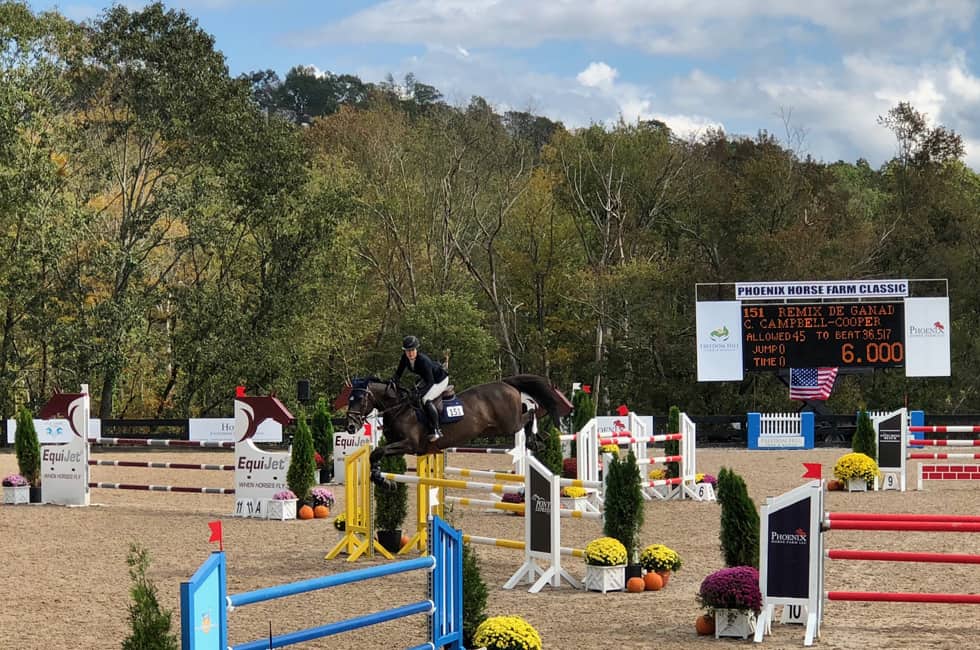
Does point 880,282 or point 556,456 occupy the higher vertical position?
point 880,282

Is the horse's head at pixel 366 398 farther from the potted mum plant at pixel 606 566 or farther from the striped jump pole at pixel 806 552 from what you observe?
the striped jump pole at pixel 806 552

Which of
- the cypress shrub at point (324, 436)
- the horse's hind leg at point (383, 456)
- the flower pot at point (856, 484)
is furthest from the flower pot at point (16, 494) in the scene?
the flower pot at point (856, 484)

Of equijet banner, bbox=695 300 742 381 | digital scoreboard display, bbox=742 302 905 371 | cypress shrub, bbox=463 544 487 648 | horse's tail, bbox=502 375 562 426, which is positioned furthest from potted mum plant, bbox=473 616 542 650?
digital scoreboard display, bbox=742 302 905 371

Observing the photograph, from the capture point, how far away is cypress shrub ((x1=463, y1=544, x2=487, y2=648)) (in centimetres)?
761

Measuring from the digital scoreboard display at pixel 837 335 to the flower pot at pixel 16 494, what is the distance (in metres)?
19.1

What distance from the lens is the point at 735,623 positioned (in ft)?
28.6

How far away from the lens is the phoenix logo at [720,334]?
Result: 32625 millimetres

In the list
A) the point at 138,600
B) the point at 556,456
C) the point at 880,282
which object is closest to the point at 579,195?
the point at 880,282

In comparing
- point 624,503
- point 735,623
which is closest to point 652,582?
point 624,503

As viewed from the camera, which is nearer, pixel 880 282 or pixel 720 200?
pixel 880 282

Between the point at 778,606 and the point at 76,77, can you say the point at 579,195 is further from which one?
the point at 778,606

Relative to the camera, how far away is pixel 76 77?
37.5 meters

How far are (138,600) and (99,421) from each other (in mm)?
28699

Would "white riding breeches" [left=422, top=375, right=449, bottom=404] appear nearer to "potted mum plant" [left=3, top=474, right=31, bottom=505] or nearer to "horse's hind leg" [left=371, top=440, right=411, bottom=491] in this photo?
"horse's hind leg" [left=371, top=440, right=411, bottom=491]
